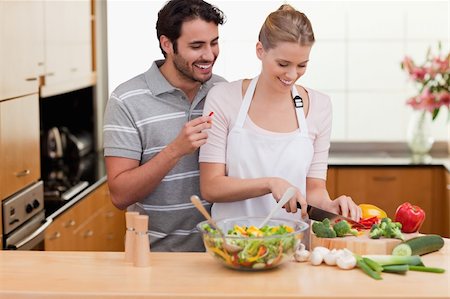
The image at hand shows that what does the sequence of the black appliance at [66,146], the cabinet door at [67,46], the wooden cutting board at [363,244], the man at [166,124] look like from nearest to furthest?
the wooden cutting board at [363,244]
the man at [166,124]
the cabinet door at [67,46]
the black appliance at [66,146]

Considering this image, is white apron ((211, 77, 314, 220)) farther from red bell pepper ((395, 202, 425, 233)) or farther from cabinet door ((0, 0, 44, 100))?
cabinet door ((0, 0, 44, 100))

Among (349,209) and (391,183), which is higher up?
(349,209)

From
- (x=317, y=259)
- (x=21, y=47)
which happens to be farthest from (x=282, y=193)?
(x=21, y=47)

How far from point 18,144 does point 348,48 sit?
3.00 m

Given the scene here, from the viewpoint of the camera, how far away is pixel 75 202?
4.60 metres

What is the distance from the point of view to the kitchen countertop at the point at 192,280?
7.43 ft

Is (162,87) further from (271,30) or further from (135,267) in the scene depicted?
(135,267)

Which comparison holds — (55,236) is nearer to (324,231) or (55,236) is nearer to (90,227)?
(90,227)

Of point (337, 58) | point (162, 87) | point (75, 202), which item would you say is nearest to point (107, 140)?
point (162, 87)

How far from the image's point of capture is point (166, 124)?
312 cm

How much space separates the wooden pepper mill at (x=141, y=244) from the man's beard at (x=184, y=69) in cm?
70

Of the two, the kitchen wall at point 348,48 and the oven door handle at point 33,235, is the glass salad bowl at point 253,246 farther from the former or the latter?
the kitchen wall at point 348,48

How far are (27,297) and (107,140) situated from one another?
91 centimetres

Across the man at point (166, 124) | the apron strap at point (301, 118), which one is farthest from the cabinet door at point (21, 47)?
the apron strap at point (301, 118)
